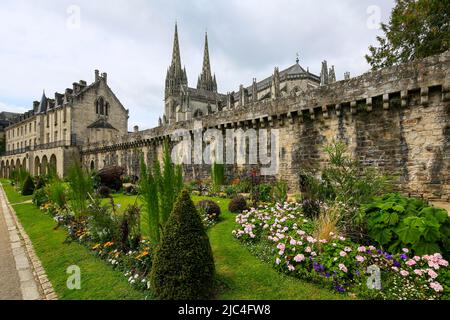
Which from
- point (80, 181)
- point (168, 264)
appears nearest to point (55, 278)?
point (168, 264)

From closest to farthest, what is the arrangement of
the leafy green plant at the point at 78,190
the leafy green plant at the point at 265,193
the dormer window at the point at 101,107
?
the leafy green plant at the point at 78,190 → the leafy green plant at the point at 265,193 → the dormer window at the point at 101,107

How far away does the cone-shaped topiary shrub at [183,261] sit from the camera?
122 inches

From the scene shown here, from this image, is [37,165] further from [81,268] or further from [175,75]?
[81,268]

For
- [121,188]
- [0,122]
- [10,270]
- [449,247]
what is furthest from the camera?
[0,122]

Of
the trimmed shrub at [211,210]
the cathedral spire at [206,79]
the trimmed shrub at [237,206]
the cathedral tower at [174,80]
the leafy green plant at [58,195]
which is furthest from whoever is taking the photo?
the cathedral spire at [206,79]

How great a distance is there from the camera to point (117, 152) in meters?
24.4

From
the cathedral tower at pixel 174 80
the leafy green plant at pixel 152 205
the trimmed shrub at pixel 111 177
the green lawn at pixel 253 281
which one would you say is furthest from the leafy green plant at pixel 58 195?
the cathedral tower at pixel 174 80

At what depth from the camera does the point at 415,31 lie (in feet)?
40.5

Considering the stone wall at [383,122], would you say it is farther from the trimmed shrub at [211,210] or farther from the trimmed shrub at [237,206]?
the trimmed shrub at [211,210]

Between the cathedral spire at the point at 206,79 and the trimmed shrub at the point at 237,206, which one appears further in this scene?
the cathedral spire at the point at 206,79

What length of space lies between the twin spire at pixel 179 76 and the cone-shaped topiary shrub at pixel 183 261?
56.5 metres

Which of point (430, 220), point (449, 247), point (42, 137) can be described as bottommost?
point (449, 247)
